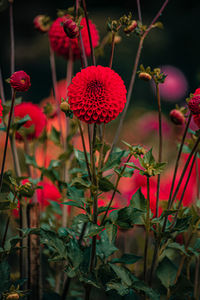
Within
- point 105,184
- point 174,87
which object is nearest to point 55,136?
point 105,184

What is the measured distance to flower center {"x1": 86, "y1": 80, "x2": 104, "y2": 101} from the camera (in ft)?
1.53

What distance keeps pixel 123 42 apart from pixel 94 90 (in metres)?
1.54

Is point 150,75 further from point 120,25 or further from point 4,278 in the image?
point 4,278

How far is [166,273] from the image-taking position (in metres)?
0.60

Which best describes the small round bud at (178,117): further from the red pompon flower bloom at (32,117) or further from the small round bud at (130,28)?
the red pompon flower bloom at (32,117)

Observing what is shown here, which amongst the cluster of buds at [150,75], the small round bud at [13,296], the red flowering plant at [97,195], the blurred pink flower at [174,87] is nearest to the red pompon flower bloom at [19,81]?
the red flowering plant at [97,195]

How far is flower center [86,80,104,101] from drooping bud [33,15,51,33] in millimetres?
286

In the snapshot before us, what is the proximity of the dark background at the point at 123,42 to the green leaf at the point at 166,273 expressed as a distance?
52.2 inches

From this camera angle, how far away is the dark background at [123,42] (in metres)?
1.96

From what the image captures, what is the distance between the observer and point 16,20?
7.75 feet

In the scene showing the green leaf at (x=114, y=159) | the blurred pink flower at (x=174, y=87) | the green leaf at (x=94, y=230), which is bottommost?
the green leaf at (x=94, y=230)

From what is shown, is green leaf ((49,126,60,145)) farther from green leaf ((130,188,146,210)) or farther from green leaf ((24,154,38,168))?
green leaf ((130,188,146,210))

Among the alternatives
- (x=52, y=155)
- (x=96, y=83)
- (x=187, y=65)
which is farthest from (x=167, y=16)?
(x=96, y=83)

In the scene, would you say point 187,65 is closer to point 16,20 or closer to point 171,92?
point 171,92
